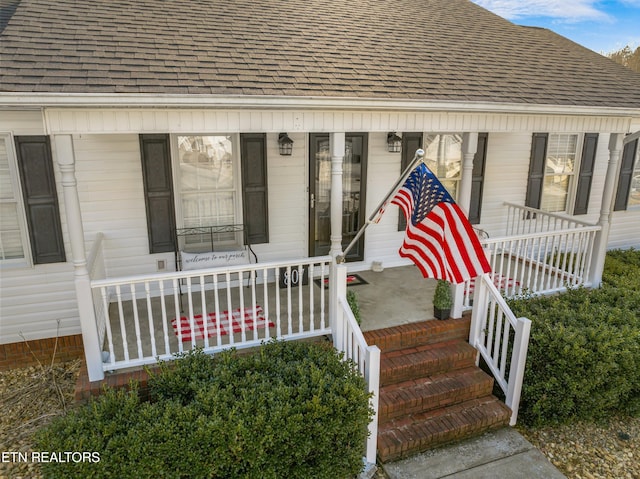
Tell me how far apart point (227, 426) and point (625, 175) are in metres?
8.35

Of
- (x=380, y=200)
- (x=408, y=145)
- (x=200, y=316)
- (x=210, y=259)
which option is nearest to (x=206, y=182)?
(x=210, y=259)

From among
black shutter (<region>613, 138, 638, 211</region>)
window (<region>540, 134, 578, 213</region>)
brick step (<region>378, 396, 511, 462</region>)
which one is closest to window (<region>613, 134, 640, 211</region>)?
black shutter (<region>613, 138, 638, 211</region>)

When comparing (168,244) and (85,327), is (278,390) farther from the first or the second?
(168,244)

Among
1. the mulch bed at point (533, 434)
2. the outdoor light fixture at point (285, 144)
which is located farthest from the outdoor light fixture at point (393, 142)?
the mulch bed at point (533, 434)

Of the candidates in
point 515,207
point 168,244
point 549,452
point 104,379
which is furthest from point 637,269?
point 104,379

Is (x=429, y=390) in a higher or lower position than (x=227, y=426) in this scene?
lower

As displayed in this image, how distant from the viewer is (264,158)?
19.3 ft

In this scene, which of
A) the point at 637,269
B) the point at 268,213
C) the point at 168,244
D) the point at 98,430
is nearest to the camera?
the point at 98,430

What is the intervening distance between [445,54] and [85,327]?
5393mm

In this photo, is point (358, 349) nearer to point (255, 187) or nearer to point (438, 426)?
point (438, 426)

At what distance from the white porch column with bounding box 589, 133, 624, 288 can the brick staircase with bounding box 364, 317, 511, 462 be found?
2.52 meters

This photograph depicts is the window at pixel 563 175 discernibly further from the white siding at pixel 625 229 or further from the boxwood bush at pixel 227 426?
the boxwood bush at pixel 227 426

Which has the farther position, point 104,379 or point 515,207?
point 515,207

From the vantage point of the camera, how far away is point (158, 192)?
5.53 meters
